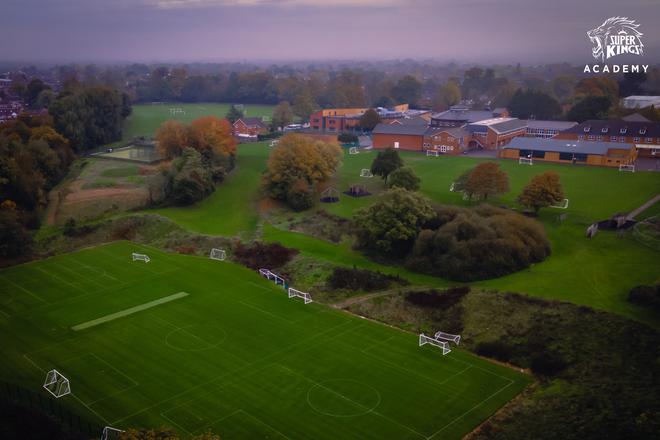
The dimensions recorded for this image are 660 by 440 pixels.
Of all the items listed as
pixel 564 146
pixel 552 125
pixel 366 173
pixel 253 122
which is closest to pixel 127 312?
pixel 366 173

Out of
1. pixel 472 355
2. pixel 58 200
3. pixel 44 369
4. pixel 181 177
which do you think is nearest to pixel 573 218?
pixel 472 355

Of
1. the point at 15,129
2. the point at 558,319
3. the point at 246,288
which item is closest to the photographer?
the point at 558,319

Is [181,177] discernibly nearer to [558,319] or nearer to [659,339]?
[558,319]

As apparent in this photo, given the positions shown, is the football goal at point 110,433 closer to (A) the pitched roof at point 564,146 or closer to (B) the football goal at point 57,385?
(B) the football goal at point 57,385

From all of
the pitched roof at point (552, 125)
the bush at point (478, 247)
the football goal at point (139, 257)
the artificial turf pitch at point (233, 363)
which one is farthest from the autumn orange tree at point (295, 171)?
the pitched roof at point (552, 125)

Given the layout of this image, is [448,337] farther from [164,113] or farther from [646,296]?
[164,113]

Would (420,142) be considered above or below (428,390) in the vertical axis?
above

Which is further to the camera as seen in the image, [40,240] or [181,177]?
[181,177]

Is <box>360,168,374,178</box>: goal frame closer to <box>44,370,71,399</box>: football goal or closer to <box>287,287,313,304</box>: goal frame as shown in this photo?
<box>287,287,313,304</box>: goal frame
